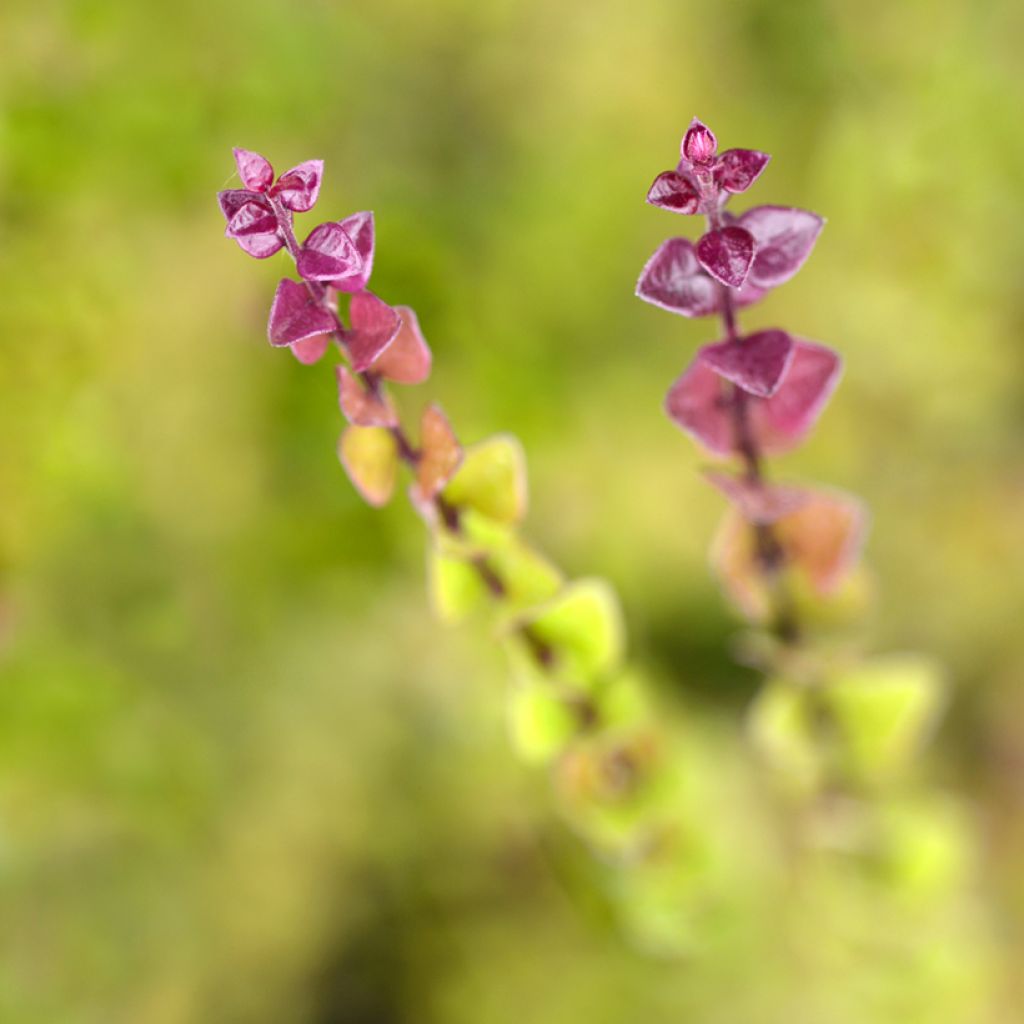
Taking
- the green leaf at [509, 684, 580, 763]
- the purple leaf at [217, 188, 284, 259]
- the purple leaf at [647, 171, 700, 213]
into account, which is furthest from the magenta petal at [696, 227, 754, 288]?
the green leaf at [509, 684, 580, 763]

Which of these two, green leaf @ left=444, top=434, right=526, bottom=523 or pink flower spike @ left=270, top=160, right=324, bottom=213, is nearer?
pink flower spike @ left=270, top=160, right=324, bottom=213

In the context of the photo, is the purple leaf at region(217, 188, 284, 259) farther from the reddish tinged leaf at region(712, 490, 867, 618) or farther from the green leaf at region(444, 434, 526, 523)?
the reddish tinged leaf at region(712, 490, 867, 618)

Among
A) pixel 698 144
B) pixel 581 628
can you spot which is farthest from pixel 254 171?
pixel 581 628

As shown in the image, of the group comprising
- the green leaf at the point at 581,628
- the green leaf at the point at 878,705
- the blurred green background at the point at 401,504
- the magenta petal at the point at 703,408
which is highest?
the blurred green background at the point at 401,504

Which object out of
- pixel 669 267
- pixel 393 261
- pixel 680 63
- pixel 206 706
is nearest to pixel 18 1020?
pixel 206 706

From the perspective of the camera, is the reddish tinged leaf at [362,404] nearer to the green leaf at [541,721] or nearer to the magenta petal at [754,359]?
the magenta petal at [754,359]

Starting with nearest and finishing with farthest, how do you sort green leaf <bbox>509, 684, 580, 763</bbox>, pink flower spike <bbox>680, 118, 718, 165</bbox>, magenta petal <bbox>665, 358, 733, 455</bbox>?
pink flower spike <bbox>680, 118, 718, 165</bbox> → magenta petal <bbox>665, 358, 733, 455</bbox> → green leaf <bbox>509, 684, 580, 763</bbox>

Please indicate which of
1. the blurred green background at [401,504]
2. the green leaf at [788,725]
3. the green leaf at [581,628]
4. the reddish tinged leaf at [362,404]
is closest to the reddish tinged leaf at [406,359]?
the reddish tinged leaf at [362,404]
